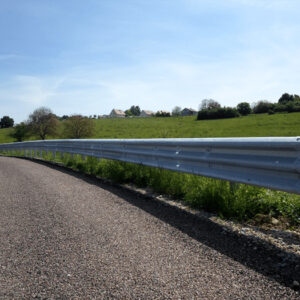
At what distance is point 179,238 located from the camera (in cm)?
356

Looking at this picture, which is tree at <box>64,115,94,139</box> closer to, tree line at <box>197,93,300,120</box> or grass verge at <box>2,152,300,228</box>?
tree line at <box>197,93,300,120</box>

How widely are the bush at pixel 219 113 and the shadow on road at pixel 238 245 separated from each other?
57.7 meters

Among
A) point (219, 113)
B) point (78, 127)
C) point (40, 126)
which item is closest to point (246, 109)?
point (219, 113)

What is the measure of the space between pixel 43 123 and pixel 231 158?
160 feet

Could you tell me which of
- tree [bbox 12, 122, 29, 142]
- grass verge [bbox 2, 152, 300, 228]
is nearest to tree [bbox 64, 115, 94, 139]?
tree [bbox 12, 122, 29, 142]

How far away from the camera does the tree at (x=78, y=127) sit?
41844mm

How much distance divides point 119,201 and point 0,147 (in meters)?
23.9

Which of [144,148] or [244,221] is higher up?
[144,148]

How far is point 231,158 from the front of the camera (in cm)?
434

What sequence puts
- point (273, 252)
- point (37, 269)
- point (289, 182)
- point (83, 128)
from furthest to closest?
point (83, 128) → point (289, 182) → point (273, 252) → point (37, 269)

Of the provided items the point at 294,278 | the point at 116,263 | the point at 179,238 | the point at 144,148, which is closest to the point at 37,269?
the point at 116,263

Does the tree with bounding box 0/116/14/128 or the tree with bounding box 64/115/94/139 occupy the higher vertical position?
the tree with bounding box 0/116/14/128

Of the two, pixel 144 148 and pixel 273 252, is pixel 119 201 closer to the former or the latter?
pixel 144 148

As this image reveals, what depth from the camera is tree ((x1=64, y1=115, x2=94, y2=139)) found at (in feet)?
137
